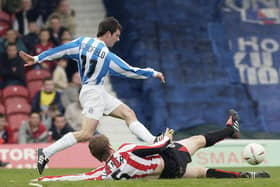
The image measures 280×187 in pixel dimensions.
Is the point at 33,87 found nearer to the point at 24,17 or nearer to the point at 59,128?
the point at 59,128

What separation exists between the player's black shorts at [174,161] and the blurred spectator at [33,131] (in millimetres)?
7116

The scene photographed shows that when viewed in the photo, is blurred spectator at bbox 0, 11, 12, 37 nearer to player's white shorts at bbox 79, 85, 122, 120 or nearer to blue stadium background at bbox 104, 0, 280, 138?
blue stadium background at bbox 104, 0, 280, 138

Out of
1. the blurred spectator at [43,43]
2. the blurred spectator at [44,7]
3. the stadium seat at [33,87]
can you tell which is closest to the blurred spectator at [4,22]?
the blurred spectator at [44,7]

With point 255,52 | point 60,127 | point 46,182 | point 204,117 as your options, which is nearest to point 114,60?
point 46,182

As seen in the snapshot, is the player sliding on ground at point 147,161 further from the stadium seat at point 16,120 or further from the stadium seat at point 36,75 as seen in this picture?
the stadium seat at point 36,75

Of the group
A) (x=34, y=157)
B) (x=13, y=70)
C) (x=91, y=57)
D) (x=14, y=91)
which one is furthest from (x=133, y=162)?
(x=13, y=70)

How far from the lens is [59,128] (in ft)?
55.8

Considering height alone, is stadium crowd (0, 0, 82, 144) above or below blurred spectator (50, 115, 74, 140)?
above

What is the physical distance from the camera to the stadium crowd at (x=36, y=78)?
55.9ft

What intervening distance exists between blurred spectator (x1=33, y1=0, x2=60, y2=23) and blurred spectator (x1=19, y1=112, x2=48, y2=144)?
3183 millimetres

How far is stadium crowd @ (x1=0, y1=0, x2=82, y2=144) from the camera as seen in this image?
17.0 meters

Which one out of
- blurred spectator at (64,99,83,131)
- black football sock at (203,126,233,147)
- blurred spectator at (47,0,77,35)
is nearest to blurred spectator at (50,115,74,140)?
blurred spectator at (64,99,83,131)

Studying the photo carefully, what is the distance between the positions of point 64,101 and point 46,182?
838 cm

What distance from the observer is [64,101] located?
1784 centimetres
